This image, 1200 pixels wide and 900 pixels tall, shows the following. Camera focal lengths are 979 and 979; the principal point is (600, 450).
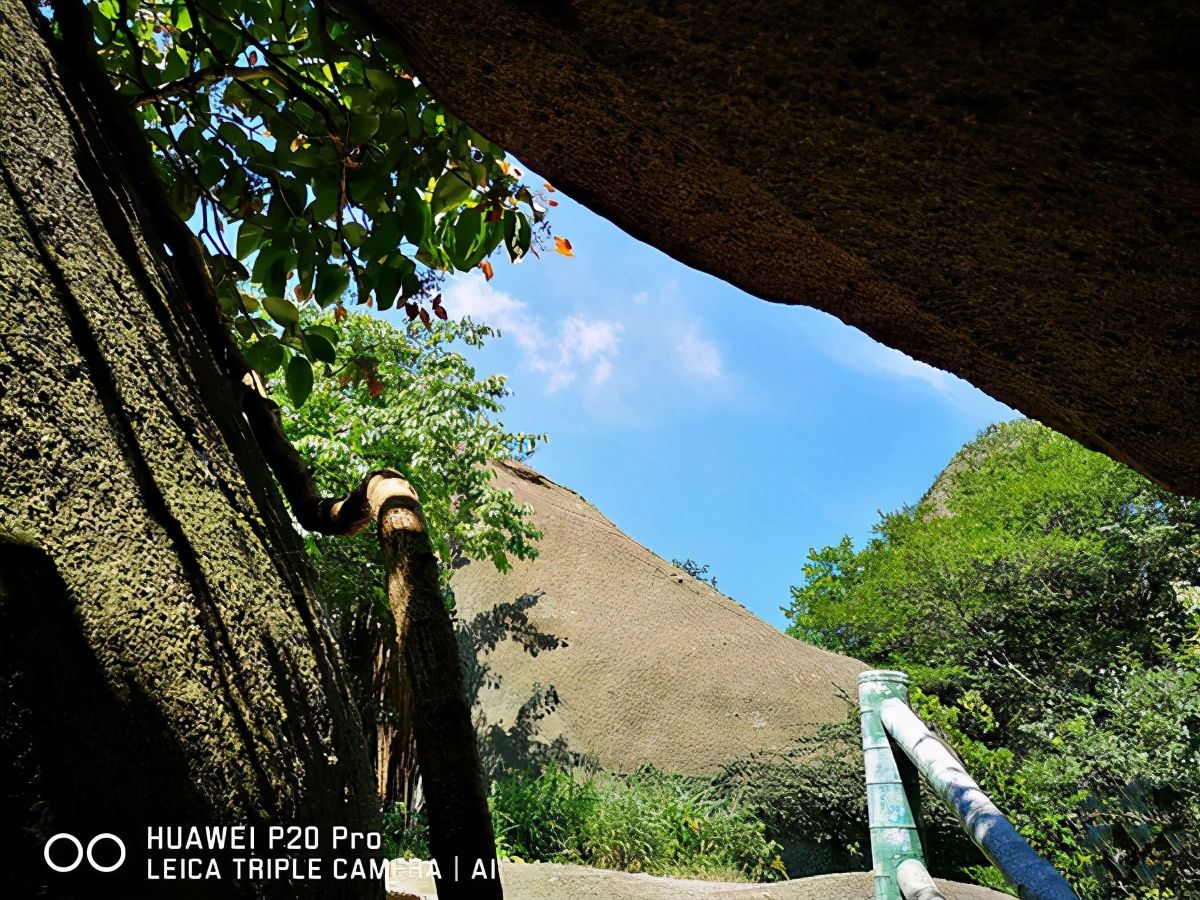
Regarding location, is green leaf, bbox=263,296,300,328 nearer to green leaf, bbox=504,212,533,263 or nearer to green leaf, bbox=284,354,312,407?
green leaf, bbox=284,354,312,407

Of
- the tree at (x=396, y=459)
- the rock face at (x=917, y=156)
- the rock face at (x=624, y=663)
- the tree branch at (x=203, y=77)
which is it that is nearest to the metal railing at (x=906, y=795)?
the rock face at (x=917, y=156)

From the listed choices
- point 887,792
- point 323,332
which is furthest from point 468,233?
point 887,792

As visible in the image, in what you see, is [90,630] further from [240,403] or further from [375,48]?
[375,48]

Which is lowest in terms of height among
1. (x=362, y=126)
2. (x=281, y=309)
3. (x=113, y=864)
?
(x=113, y=864)

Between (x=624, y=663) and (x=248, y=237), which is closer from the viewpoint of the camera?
(x=248, y=237)

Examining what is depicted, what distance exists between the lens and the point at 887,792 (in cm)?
361

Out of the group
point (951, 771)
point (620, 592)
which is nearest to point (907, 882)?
point (951, 771)

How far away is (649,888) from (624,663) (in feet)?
20.0

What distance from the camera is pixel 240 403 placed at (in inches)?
44.3

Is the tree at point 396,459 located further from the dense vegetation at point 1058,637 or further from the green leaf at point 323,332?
the green leaf at point 323,332

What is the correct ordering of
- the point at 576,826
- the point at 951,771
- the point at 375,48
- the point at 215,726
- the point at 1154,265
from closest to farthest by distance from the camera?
the point at 215,726 < the point at 1154,265 < the point at 375,48 < the point at 951,771 < the point at 576,826

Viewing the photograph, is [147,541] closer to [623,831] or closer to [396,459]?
[396,459]

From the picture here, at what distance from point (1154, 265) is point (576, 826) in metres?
9.98

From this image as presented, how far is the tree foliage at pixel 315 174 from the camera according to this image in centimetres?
185
